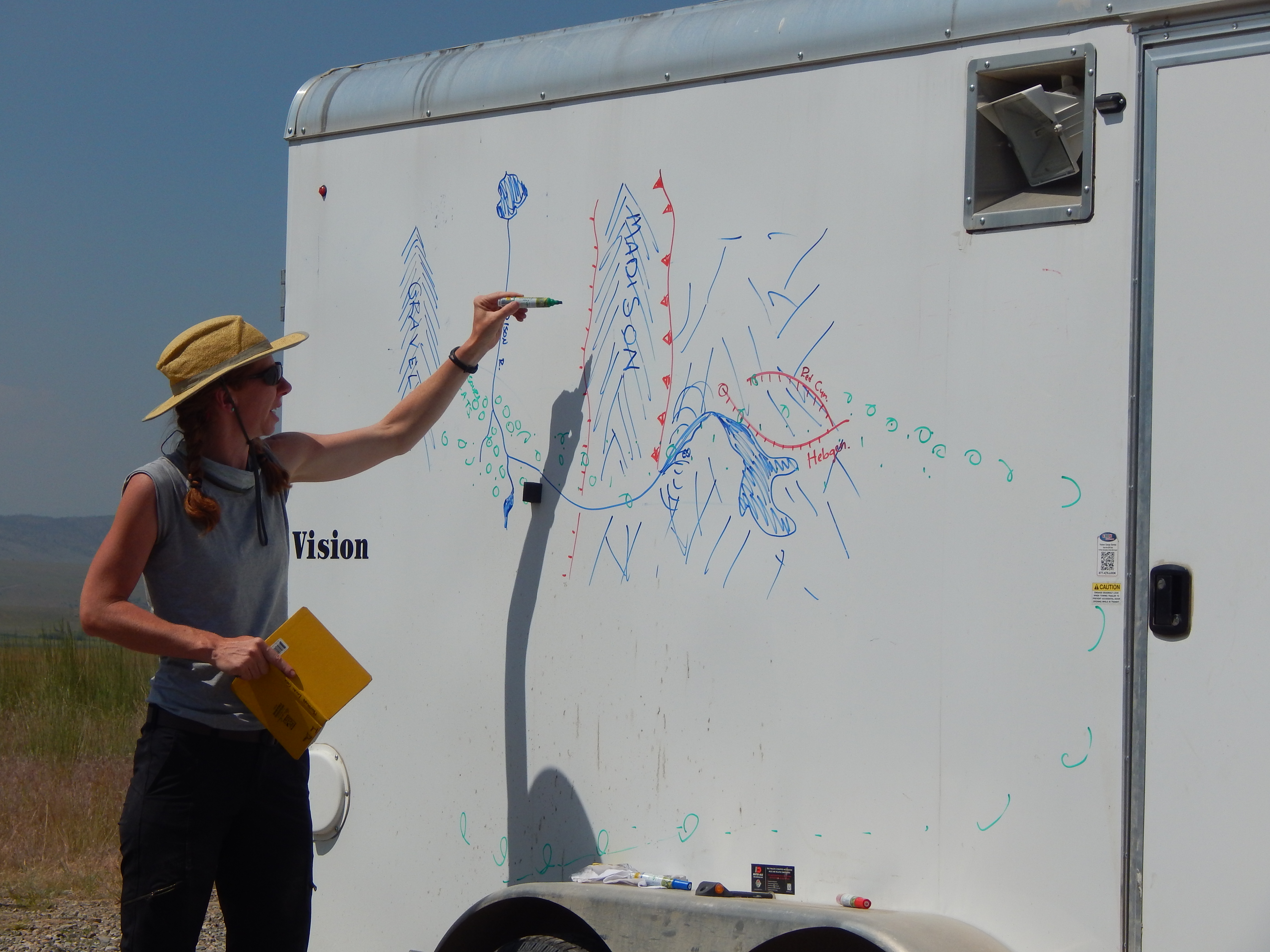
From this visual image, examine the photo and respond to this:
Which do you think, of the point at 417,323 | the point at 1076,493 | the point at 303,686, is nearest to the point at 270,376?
the point at 417,323

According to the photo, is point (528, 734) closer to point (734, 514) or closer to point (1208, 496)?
point (734, 514)

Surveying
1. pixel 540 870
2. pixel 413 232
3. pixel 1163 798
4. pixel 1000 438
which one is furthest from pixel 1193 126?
pixel 540 870

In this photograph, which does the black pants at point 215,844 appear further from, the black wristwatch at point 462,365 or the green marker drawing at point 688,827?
the black wristwatch at point 462,365

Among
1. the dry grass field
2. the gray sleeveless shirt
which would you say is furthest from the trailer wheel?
the dry grass field

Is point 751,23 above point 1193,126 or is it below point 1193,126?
above

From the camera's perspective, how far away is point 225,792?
259 centimetres

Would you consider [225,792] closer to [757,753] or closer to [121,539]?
[121,539]

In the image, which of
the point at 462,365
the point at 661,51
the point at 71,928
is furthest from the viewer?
the point at 71,928

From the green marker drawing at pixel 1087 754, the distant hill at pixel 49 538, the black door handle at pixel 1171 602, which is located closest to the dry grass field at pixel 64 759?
the green marker drawing at pixel 1087 754

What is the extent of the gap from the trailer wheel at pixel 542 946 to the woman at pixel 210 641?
481 mm

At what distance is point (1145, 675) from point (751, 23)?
1709 millimetres

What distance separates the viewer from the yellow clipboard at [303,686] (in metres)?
2.58

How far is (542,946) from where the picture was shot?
108 inches

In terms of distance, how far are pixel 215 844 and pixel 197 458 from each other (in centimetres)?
83
